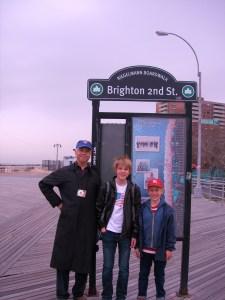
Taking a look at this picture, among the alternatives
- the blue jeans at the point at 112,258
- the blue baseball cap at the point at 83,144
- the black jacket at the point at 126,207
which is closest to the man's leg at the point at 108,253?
the blue jeans at the point at 112,258

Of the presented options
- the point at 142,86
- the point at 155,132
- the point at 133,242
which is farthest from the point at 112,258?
the point at 142,86

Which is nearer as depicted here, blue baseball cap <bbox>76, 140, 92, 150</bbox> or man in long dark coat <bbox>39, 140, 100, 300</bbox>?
man in long dark coat <bbox>39, 140, 100, 300</bbox>

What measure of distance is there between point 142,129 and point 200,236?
16.4ft

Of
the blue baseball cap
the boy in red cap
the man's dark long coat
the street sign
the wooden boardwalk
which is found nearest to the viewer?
the boy in red cap

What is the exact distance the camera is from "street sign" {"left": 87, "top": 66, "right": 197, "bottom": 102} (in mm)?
5734

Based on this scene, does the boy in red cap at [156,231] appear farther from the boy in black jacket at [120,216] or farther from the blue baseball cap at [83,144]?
the blue baseball cap at [83,144]

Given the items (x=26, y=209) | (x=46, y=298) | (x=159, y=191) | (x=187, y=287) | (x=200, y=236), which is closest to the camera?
(x=159, y=191)

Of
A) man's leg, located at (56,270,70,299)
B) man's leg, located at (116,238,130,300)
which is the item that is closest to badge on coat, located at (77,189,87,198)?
man's leg, located at (116,238,130,300)

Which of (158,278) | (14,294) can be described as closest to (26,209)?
(14,294)

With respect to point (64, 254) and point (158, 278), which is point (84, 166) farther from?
point (158, 278)

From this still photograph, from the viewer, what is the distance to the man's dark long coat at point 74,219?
16.8ft

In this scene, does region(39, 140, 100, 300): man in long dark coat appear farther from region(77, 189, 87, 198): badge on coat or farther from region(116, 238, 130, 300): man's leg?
region(116, 238, 130, 300): man's leg

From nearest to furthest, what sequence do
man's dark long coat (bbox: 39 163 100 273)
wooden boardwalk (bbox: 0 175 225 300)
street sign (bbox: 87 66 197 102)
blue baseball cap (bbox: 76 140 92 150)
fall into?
1. man's dark long coat (bbox: 39 163 100 273)
2. blue baseball cap (bbox: 76 140 92 150)
3. street sign (bbox: 87 66 197 102)
4. wooden boardwalk (bbox: 0 175 225 300)

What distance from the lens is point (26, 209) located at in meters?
15.3
